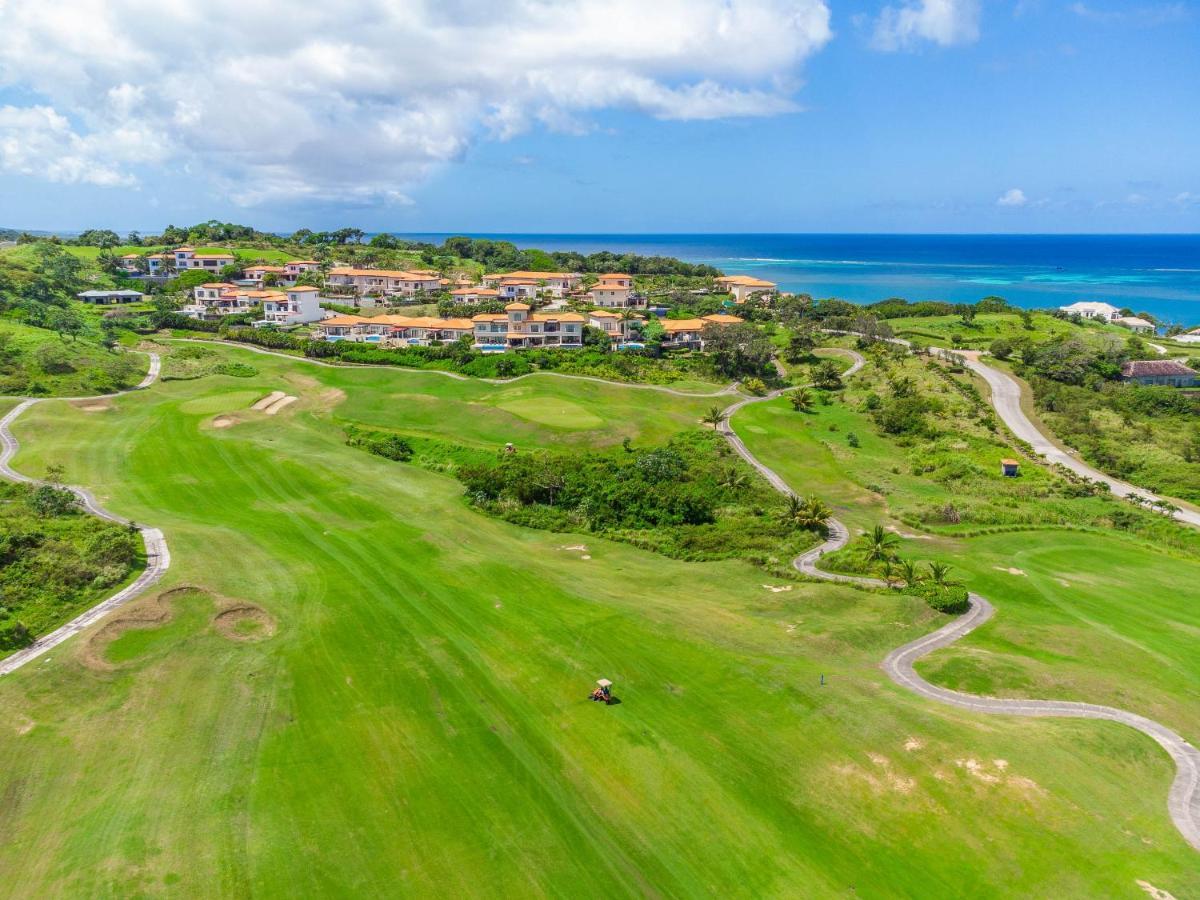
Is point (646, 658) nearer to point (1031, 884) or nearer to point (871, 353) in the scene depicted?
point (1031, 884)

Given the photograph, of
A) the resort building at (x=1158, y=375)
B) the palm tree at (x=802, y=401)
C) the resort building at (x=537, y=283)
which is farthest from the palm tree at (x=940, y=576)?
the resort building at (x=537, y=283)

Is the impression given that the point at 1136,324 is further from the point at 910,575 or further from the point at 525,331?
the point at 910,575

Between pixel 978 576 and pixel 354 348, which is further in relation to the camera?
pixel 354 348

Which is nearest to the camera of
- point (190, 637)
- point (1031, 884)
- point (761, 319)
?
point (1031, 884)

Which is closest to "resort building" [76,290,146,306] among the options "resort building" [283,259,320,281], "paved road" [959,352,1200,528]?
"resort building" [283,259,320,281]

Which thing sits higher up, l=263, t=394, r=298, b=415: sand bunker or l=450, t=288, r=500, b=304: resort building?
l=450, t=288, r=500, b=304: resort building

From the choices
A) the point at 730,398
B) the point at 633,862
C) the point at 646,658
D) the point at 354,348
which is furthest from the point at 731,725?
the point at 354,348

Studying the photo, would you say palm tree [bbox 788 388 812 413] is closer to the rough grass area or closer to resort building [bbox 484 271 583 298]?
resort building [bbox 484 271 583 298]

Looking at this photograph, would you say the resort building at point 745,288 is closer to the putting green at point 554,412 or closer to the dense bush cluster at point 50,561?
the putting green at point 554,412
